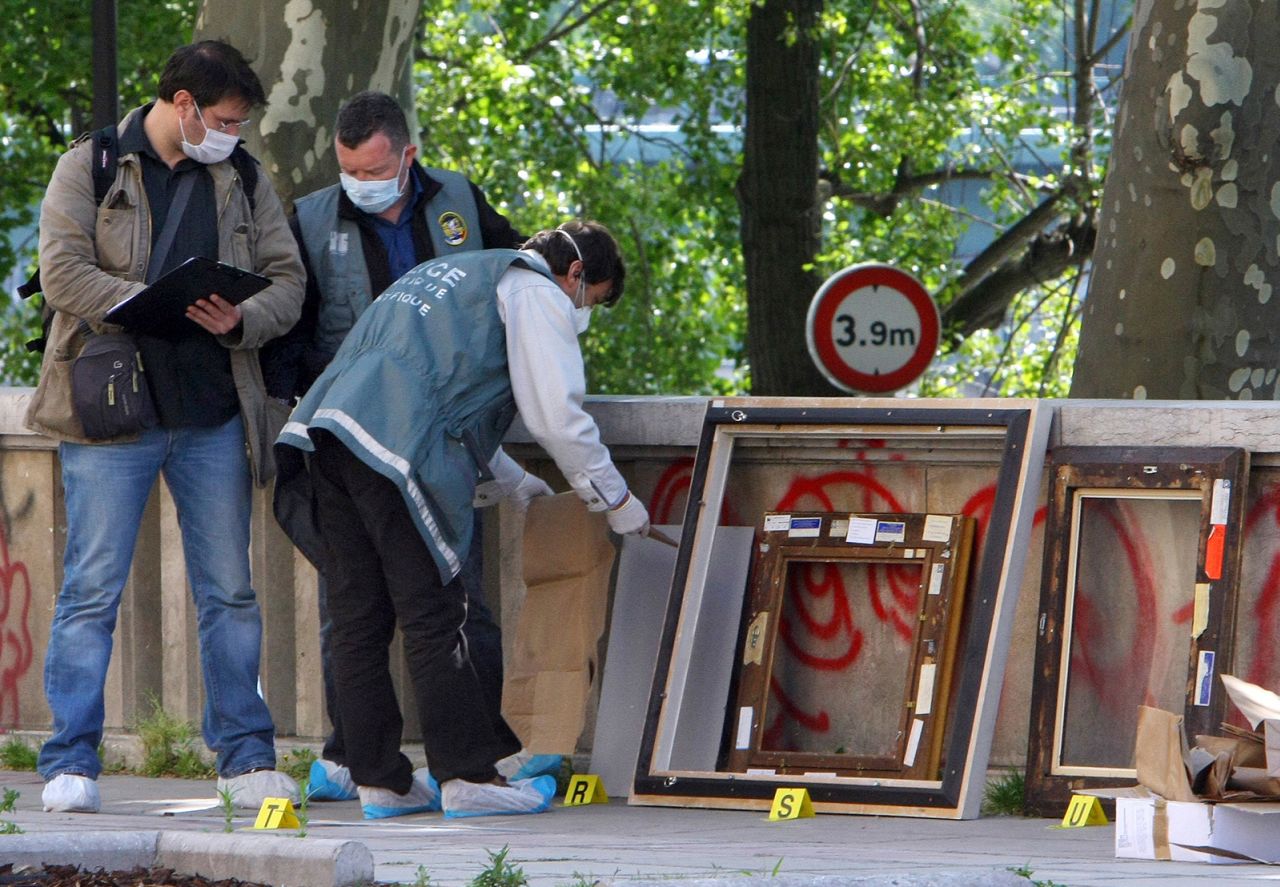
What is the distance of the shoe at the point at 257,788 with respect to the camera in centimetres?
638

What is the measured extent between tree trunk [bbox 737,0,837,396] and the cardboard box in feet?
39.0

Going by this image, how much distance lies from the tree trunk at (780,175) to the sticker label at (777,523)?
33.9 feet

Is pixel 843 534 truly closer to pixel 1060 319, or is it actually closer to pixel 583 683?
pixel 583 683

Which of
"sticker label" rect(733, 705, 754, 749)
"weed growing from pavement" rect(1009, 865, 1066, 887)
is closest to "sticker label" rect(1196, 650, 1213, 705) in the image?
"sticker label" rect(733, 705, 754, 749)

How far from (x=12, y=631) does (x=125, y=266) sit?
2044 millimetres

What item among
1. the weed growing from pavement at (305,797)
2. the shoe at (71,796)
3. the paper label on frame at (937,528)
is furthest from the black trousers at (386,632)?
the paper label on frame at (937,528)

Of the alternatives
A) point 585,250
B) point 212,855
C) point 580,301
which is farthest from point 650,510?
point 212,855

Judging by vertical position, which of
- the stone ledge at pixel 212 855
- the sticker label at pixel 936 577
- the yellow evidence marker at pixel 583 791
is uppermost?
the sticker label at pixel 936 577

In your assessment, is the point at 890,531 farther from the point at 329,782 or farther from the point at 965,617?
the point at 329,782

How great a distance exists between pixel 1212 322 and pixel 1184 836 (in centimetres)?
375

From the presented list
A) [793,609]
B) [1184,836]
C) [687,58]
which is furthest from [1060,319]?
[1184,836]

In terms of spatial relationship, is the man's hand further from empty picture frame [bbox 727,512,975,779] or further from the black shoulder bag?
empty picture frame [bbox 727,512,975,779]

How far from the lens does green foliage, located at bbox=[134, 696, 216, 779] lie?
24.3 ft

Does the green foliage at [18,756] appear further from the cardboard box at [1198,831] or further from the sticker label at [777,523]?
the cardboard box at [1198,831]
